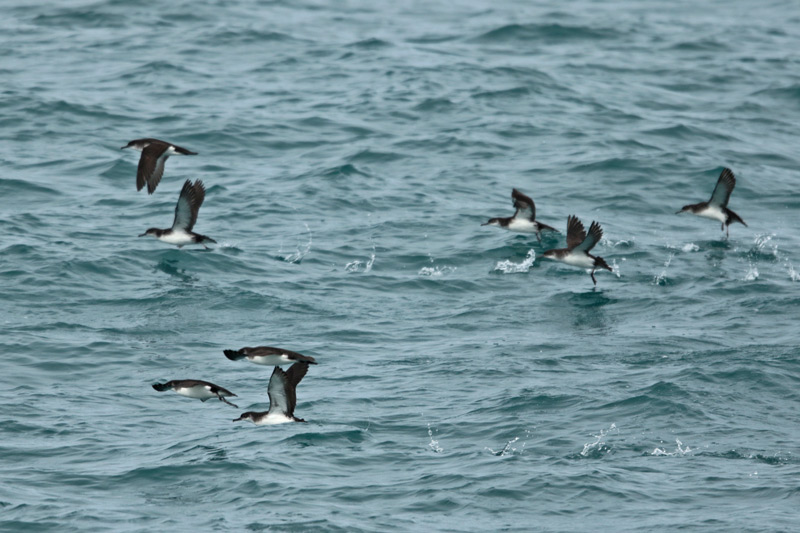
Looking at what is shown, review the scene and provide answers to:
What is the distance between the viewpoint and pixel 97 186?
2070 centimetres

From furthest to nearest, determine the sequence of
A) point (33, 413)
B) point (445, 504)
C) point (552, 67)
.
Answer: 1. point (552, 67)
2. point (33, 413)
3. point (445, 504)

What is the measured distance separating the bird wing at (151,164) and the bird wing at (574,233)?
20.0 feet

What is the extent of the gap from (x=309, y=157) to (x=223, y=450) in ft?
38.0

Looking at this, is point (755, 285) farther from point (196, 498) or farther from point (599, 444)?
point (196, 498)

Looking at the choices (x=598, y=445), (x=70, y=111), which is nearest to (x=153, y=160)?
(x=70, y=111)

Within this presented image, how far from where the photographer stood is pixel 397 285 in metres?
17.0

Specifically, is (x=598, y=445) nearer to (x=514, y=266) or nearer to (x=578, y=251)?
(x=578, y=251)

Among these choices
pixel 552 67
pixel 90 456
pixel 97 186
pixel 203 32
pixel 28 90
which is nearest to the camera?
pixel 90 456

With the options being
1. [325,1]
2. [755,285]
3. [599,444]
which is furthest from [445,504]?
[325,1]

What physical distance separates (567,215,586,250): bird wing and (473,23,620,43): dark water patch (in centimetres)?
1675

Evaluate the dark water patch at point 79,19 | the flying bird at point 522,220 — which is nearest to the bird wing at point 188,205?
the flying bird at point 522,220

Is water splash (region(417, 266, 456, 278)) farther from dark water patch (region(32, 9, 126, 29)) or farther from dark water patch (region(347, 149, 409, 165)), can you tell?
dark water patch (region(32, 9, 126, 29))

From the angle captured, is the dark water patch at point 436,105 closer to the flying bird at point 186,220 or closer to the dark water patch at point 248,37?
the dark water patch at point 248,37

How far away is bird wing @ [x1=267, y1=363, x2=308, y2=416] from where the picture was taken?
11492 millimetres
